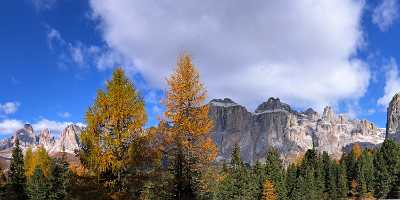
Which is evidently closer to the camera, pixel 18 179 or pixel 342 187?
pixel 18 179

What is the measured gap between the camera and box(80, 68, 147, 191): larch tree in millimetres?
25688

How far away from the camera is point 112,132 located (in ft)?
85.4

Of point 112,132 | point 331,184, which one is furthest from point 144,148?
point 331,184

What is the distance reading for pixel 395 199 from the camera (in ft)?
403

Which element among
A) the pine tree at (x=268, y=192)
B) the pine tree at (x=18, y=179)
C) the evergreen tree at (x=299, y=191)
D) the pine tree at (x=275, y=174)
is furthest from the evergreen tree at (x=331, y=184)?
the pine tree at (x=18, y=179)

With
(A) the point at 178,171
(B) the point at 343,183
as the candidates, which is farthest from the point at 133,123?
(B) the point at 343,183

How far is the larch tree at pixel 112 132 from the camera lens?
84.3 feet

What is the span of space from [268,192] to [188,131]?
7103 centimetres

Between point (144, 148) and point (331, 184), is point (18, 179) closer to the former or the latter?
point (144, 148)

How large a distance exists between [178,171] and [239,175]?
6613 centimetres

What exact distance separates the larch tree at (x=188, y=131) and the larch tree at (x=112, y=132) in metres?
2.51

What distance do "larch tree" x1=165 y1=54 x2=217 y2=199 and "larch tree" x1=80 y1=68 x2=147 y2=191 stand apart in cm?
251

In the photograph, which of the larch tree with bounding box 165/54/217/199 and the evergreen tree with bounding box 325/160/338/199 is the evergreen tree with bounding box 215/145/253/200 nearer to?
the evergreen tree with bounding box 325/160/338/199

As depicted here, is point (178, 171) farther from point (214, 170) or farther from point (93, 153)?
point (93, 153)
